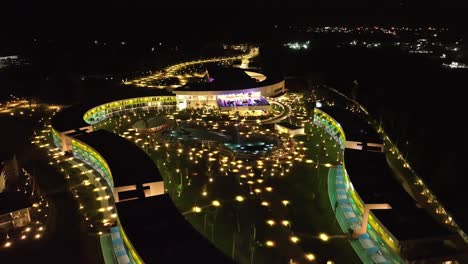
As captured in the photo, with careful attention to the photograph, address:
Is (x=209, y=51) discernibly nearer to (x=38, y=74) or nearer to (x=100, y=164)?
(x=38, y=74)

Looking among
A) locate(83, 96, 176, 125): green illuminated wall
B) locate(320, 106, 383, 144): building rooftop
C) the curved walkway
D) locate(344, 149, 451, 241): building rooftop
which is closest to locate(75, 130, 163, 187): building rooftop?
locate(83, 96, 176, 125): green illuminated wall

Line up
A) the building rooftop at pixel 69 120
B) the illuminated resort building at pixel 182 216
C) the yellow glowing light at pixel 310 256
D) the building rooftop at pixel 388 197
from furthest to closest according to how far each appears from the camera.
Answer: the building rooftop at pixel 69 120
the yellow glowing light at pixel 310 256
the building rooftop at pixel 388 197
the illuminated resort building at pixel 182 216

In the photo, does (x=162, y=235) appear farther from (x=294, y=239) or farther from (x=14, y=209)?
(x=14, y=209)

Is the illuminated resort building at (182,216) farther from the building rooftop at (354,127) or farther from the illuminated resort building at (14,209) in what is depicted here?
the illuminated resort building at (14,209)

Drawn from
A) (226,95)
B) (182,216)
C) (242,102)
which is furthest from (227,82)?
(182,216)

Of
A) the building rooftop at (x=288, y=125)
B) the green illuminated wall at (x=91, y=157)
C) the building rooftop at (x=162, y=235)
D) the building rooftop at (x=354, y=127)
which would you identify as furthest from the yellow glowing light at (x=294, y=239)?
the building rooftop at (x=288, y=125)

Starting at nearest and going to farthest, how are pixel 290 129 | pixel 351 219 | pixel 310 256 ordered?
1. pixel 310 256
2. pixel 351 219
3. pixel 290 129

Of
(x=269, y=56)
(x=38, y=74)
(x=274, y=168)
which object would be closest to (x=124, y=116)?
(x=274, y=168)

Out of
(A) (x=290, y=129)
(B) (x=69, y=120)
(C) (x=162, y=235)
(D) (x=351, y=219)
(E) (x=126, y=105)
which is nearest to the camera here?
(C) (x=162, y=235)
